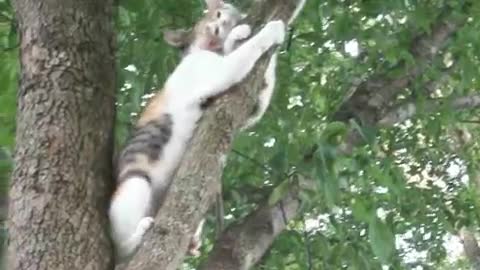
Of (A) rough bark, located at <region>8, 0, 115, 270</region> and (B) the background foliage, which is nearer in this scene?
(A) rough bark, located at <region>8, 0, 115, 270</region>

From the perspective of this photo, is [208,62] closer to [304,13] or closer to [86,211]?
[304,13]

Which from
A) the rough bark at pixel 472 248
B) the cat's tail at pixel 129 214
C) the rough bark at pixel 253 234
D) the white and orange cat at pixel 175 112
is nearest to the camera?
the cat's tail at pixel 129 214

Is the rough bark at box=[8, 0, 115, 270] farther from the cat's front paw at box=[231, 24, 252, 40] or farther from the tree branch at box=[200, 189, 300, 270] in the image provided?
the tree branch at box=[200, 189, 300, 270]

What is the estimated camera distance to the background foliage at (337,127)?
2613mm

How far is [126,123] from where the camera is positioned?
2982 mm

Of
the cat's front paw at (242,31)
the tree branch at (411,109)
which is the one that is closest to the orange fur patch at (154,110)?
the cat's front paw at (242,31)

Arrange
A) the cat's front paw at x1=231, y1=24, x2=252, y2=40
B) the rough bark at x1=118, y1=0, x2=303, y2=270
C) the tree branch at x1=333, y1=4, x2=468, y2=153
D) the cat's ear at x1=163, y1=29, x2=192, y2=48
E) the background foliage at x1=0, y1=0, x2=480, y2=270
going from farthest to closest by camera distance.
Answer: the tree branch at x1=333, y1=4, x2=468, y2=153
the cat's ear at x1=163, y1=29, x2=192, y2=48
the background foliage at x1=0, y1=0, x2=480, y2=270
the cat's front paw at x1=231, y1=24, x2=252, y2=40
the rough bark at x1=118, y1=0, x2=303, y2=270

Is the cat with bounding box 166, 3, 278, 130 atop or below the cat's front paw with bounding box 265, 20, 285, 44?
atop

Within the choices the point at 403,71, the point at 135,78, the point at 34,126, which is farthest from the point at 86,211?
the point at 403,71

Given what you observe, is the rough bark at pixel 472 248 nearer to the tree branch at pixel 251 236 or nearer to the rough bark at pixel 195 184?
the tree branch at pixel 251 236

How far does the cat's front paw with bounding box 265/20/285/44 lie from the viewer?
229 cm

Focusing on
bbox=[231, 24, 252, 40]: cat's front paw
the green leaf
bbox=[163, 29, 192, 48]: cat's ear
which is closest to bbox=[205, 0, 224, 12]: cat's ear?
bbox=[163, 29, 192, 48]: cat's ear

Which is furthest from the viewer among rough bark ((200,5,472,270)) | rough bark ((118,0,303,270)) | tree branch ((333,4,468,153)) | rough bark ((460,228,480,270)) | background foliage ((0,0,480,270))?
rough bark ((460,228,480,270))

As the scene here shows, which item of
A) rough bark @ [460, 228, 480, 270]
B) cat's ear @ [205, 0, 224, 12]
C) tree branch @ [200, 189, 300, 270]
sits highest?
rough bark @ [460, 228, 480, 270]
